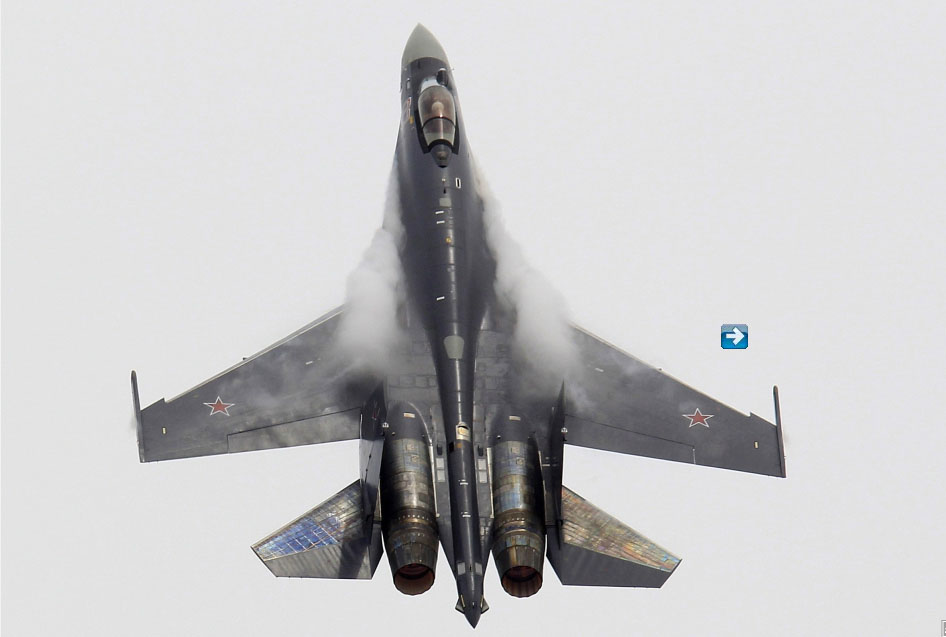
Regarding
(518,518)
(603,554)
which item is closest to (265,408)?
(518,518)

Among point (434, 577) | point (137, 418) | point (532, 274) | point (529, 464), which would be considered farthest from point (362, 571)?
point (532, 274)

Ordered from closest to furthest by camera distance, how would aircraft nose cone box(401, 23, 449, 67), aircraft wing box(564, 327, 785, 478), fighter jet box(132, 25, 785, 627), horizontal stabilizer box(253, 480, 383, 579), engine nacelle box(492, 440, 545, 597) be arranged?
1. horizontal stabilizer box(253, 480, 383, 579)
2. engine nacelle box(492, 440, 545, 597)
3. fighter jet box(132, 25, 785, 627)
4. aircraft wing box(564, 327, 785, 478)
5. aircraft nose cone box(401, 23, 449, 67)

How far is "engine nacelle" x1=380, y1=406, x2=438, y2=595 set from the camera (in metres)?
33.0

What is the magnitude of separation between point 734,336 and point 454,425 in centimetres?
772

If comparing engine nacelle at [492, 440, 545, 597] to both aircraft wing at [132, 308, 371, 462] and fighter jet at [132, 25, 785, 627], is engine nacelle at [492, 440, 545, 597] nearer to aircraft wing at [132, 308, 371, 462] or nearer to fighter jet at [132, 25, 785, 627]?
fighter jet at [132, 25, 785, 627]

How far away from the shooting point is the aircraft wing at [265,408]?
36688 millimetres

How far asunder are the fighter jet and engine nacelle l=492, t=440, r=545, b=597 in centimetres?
4

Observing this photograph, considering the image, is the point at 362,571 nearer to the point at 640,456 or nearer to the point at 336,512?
the point at 336,512

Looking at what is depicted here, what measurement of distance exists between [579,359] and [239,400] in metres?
8.19

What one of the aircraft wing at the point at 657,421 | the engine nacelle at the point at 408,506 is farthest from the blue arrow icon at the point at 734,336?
the engine nacelle at the point at 408,506

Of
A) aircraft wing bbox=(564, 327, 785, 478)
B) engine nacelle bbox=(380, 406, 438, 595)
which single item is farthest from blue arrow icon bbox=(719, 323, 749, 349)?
engine nacelle bbox=(380, 406, 438, 595)

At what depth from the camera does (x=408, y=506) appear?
111 ft

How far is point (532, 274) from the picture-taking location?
127 ft

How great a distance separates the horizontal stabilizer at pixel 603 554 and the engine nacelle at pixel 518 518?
1.92 ft
